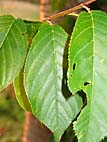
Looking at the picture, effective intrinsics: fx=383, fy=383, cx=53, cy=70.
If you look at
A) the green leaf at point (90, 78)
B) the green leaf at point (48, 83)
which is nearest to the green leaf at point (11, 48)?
the green leaf at point (48, 83)

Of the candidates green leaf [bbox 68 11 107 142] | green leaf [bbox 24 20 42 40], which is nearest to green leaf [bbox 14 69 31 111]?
green leaf [bbox 24 20 42 40]

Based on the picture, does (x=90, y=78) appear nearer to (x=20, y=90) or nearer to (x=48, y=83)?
(x=48, y=83)

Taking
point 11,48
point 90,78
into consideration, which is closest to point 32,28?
point 11,48

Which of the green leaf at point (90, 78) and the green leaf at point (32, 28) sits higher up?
the green leaf at point (32, 28)

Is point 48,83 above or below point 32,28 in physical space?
below

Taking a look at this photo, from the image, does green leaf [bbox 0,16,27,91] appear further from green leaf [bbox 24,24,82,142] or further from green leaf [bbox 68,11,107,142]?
green leaf [bbox 68,11,107,142]

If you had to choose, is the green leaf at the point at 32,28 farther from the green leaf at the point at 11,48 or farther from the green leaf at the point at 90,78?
the green leaf at the point at 90,78

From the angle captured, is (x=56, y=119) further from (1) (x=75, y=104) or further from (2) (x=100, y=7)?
(2) (x=100, y=7)
